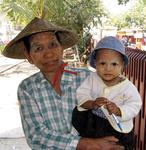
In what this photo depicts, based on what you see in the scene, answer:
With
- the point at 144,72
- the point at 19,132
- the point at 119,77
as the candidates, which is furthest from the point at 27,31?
the point at 19,132

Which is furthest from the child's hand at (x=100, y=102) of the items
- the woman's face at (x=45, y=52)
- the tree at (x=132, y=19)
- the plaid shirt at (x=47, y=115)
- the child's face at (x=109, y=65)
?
the tree at (x=132, y=19)

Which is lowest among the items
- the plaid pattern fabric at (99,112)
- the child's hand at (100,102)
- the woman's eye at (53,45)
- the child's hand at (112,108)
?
the plaid pattern fabric at (99,112)

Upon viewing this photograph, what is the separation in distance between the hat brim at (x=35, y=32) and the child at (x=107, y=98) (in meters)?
0.37

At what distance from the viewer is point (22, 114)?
2385 mm

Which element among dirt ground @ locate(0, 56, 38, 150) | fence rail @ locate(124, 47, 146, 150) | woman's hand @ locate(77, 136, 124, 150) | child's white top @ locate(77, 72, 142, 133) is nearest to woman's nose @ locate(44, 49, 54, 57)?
child's white top @ locate(77, 72, 142, 133)

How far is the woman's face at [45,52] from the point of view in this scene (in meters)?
2.37

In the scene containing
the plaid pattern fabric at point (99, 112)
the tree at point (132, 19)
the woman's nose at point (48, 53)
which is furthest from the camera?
the tree at point (132, 19)

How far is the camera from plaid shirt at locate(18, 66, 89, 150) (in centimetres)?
229

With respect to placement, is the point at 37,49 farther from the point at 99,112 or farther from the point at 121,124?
the point at 121,124

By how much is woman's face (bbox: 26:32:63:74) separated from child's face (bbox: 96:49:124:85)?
0.28 metres

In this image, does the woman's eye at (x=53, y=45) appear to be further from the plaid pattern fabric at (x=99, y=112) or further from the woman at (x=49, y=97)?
the plaid pattern fabric at (x=99, y=112)

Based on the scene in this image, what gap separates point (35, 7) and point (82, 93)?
715 cm

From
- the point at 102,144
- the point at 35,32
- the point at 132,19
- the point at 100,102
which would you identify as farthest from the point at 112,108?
the point at 132,19

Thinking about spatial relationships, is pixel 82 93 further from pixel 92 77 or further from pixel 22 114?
pixel 22 114
